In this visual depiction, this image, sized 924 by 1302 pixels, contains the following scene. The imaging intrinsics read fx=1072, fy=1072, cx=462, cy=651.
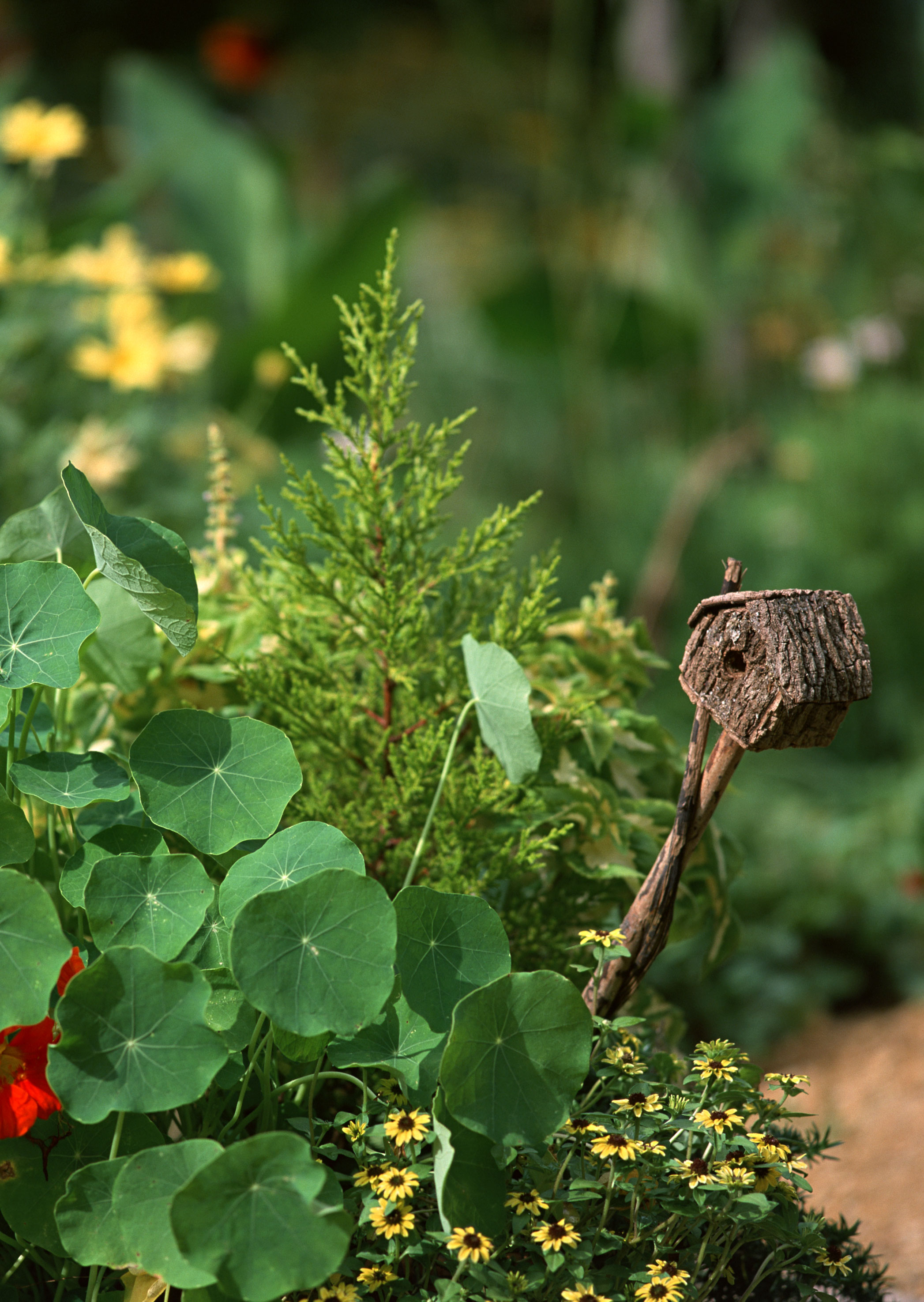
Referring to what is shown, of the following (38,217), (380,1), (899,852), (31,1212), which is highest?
(380,1)

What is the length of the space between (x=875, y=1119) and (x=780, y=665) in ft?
4.04

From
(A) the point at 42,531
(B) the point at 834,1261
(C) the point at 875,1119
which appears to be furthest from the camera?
(C) the point at 875,1119

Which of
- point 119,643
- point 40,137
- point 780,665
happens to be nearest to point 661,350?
point 40,137

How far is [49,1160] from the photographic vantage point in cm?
53

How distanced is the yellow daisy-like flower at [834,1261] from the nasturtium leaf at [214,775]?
359mm

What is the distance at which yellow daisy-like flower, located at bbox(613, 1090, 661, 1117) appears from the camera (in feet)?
1.76

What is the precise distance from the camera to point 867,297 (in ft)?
11.3

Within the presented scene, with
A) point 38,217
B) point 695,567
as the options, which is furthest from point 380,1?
point 38,217

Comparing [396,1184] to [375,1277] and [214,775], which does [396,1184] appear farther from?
[214,775]

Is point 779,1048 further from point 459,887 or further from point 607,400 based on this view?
point 607,400

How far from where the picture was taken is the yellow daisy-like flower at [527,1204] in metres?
0.51

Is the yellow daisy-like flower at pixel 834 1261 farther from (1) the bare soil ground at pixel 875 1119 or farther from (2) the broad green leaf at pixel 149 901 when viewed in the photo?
(2) the broad green leaf at pixel 149 901

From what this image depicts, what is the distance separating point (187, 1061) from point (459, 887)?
221mm

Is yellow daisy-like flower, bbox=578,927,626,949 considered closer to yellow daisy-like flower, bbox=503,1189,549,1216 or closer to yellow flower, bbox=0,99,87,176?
yellow daisy-like flower, bbox=503,1189,549,1216
